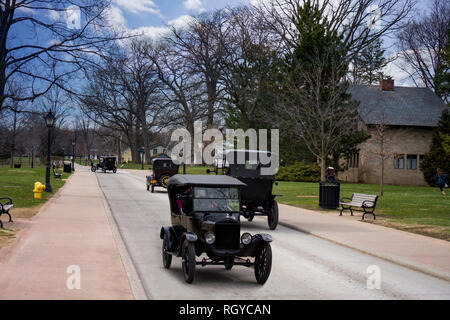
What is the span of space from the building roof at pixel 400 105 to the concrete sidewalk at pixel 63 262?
36271 mm

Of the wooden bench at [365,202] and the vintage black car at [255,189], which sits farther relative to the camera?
the wooden bench at [365,202]

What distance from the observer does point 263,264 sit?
9.31m

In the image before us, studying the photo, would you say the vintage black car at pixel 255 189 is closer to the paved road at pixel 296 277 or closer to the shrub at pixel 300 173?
the paved road at pixel 296 277

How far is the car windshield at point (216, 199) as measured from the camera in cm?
1036

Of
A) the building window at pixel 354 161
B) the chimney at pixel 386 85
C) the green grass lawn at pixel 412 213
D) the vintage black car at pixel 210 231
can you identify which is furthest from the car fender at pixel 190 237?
the chimney at pixel 386 85

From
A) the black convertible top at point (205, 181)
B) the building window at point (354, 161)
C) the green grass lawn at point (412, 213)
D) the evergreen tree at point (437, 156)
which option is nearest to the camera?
the black convertible top at point (205, 181)

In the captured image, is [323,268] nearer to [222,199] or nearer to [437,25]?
[222,199]

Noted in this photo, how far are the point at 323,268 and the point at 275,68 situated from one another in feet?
124

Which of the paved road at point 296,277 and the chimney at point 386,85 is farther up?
the chimney at point 386,85

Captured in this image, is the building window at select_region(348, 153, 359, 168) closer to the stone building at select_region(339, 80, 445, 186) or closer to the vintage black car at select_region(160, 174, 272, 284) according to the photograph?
the stone building at select_region(339, 80, 445, 186)

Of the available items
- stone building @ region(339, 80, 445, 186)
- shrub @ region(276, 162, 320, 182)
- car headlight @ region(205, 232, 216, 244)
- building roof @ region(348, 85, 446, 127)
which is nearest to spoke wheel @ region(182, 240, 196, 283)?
car headlight @ region(205, 232, 216, 244)

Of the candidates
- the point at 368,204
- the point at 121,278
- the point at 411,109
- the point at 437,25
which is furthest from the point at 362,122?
the point at 121,278
